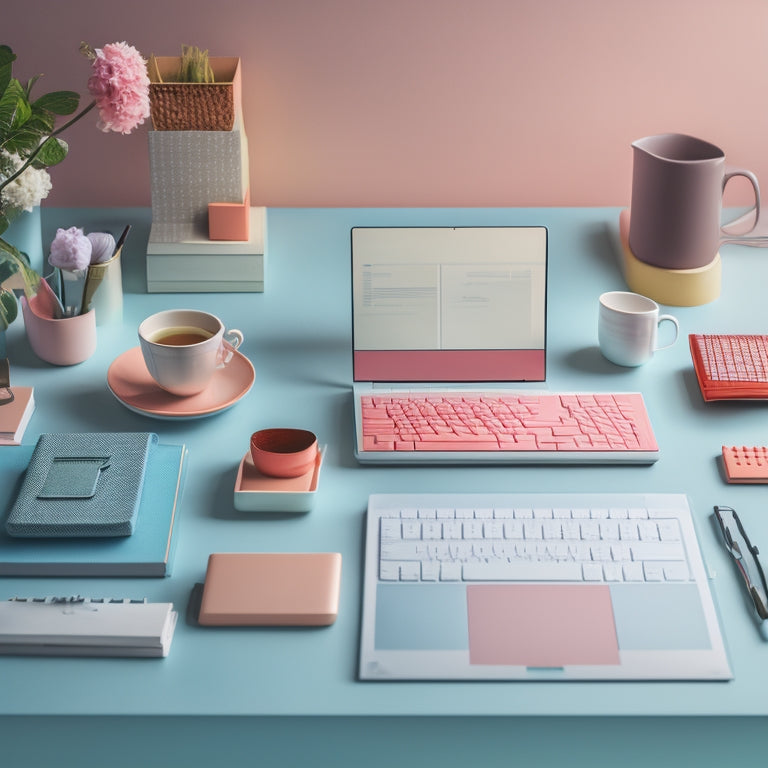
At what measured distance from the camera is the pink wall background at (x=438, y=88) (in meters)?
1.71

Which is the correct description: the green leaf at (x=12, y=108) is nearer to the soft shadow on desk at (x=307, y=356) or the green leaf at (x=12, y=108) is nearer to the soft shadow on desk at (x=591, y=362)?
the soft shadow on desk at (x=307, y=356)

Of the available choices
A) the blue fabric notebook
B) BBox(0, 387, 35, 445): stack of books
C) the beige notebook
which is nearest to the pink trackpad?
the beige notebook

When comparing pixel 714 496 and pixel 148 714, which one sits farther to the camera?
pixel 714 496

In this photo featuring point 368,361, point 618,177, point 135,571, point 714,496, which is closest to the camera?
point 135,571

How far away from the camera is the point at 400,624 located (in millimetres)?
1020

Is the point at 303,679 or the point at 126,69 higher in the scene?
the point at 126,69

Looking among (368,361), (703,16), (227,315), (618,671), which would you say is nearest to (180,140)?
(227,315)

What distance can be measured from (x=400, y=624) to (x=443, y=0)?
109 cm

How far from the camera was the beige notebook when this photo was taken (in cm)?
A: 101

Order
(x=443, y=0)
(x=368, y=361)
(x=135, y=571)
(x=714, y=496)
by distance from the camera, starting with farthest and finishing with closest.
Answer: (x=443, y=0)
(x=368, y=361)
(x=714, y=496)
(x=135, y=571)

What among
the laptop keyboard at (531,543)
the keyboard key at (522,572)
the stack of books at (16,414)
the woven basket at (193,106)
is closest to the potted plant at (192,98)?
the woven basket at (193,106)

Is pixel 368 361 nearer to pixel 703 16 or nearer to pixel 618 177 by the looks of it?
pixel 618 177

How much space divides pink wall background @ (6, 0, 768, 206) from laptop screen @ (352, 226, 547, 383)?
48 centimetres

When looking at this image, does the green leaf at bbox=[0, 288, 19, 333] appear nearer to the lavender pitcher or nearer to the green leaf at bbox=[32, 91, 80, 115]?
the green leaf at bbox=[32, 91, 80, 115]
